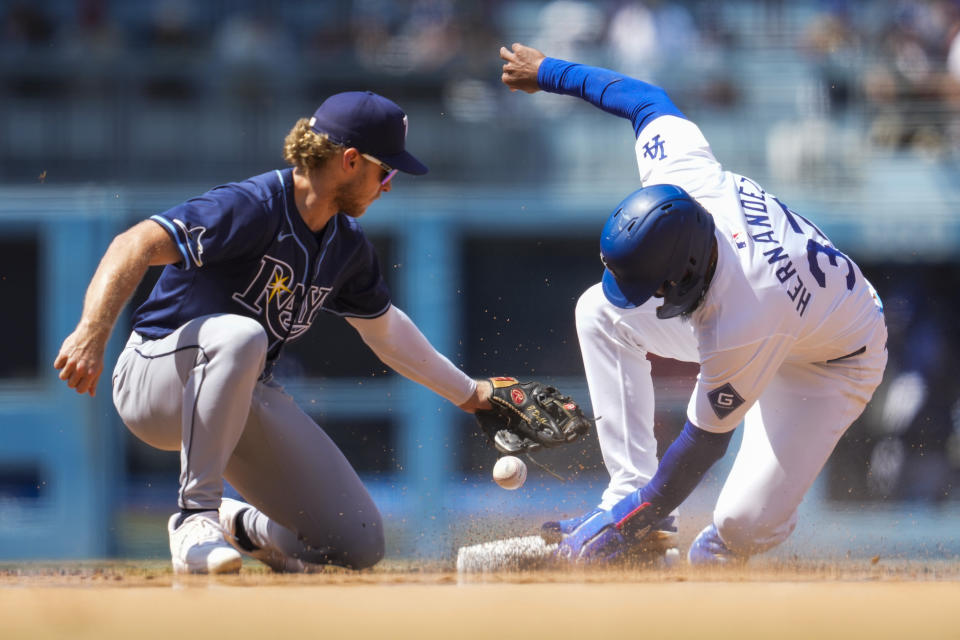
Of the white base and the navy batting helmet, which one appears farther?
the white base

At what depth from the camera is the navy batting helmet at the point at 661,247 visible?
138 inches

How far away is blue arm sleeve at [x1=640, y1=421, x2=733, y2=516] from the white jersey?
5 cm

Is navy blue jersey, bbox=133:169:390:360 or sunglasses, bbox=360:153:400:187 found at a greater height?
sunglasses, bbox=360:153:400:187

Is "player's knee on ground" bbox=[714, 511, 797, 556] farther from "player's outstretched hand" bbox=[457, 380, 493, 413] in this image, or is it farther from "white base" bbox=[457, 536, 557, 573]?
"player's outstretched hand" bbox=[457, 380, 493, 413]

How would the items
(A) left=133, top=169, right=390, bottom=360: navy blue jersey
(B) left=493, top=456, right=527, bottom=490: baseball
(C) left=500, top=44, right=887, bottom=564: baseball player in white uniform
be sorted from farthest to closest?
(B) left=493, top=456, right=527, bottom=490: baseball
(A) left=133, top=169, right=390, bottom=360: navy blue jersey
(C) left=500, top=44, right=887, bottom=564: baseball player in white uniform

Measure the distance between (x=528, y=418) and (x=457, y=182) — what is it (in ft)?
17.8

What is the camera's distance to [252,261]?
12.7 feet

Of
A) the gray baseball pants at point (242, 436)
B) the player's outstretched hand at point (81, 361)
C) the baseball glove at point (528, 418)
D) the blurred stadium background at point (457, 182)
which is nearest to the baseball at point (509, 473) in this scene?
the baseball glove at point (528, 418)

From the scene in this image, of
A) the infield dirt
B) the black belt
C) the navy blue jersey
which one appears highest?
the navy blue jersey

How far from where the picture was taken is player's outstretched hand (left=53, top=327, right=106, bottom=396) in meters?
3.28

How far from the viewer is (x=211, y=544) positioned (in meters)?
3.54

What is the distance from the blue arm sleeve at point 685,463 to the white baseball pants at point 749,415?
0.47 metres

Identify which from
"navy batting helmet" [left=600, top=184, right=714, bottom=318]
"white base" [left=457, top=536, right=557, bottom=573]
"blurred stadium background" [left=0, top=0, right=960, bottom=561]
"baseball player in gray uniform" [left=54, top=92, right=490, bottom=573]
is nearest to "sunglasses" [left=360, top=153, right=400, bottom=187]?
"baseball player in gray uniform" [left=54, top=92, right=490, bottom=573]

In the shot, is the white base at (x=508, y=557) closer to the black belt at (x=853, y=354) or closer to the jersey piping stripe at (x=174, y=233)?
the black belt at (x=853, y=354)
